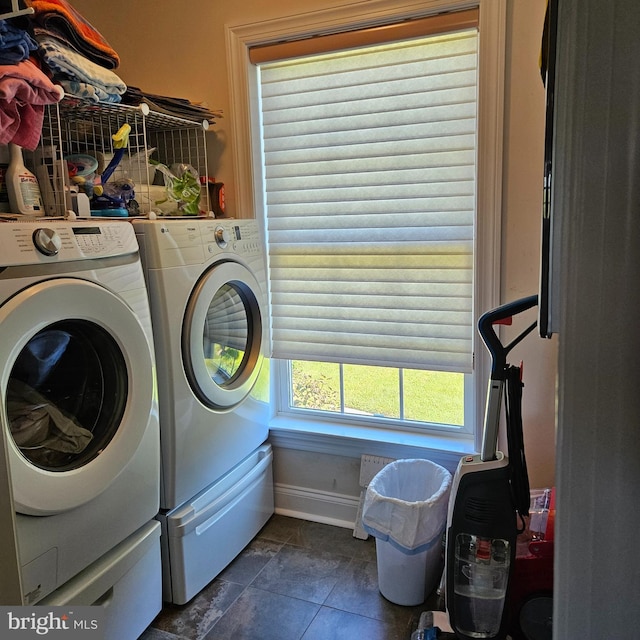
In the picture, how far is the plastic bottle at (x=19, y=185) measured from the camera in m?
1.66

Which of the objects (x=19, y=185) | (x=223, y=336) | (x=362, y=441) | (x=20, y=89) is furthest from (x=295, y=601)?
(x=20, y=89)

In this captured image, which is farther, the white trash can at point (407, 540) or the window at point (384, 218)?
the window at point (384, 218)

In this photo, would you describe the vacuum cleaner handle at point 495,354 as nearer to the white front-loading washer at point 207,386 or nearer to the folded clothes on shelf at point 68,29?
the white front-loading washer at point 207,386

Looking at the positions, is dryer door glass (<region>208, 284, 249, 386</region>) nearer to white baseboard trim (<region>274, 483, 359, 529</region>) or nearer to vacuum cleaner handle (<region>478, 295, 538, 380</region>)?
white baseboard trim (<region>274, 483, 359, 529</region>)

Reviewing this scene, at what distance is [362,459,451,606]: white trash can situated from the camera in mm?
1775

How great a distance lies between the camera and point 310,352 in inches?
92.0

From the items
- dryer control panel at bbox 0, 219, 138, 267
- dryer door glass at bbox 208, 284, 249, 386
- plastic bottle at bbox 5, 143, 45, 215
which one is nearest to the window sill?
dryer door glass at bbox 208, 284, 249, 386

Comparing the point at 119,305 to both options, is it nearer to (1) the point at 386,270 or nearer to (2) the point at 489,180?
(1) the point at 386,270

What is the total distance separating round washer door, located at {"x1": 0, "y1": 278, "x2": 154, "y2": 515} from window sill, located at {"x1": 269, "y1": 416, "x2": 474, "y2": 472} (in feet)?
2.88

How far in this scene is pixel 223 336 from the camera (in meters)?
2.09

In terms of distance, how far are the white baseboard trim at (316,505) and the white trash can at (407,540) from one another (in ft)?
1.47

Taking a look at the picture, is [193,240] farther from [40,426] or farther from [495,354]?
[495,354]


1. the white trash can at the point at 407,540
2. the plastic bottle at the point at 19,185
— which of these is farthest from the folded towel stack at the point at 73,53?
the white trash can at the point at 407,540

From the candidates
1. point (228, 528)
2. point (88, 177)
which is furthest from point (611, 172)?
point (228, 528)
